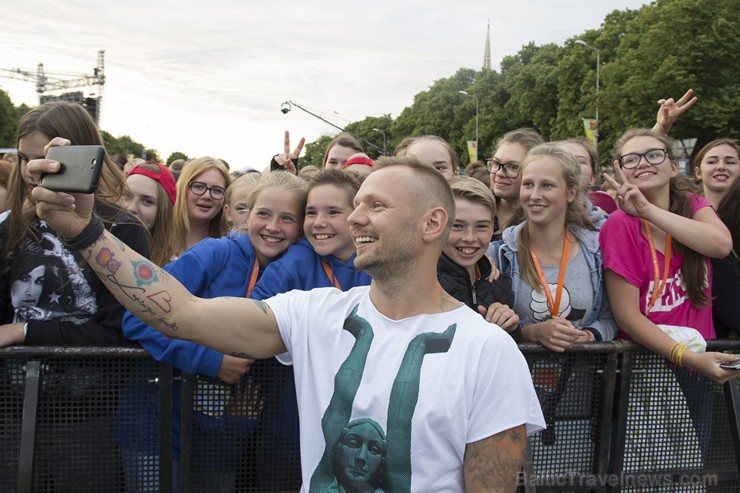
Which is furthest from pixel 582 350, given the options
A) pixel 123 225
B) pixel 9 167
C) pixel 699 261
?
pixel 9 167

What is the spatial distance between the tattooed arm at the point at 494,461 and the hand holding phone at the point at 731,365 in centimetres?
147

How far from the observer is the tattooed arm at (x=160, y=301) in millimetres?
2250

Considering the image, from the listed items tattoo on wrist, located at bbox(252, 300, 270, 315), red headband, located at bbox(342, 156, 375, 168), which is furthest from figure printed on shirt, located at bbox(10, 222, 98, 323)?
red headband, located at bbox(342, 156, 375, 168)

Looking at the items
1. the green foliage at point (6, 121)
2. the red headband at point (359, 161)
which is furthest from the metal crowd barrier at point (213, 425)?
the green foliage at point (6, 121)

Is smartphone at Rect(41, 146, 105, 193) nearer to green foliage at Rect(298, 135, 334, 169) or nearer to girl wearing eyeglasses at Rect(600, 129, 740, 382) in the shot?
girl wearing eyeglasses at Rect(600, 129, 740, 382)

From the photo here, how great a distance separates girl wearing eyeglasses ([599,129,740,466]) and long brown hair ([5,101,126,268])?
253 cm

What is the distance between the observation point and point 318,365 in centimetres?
252

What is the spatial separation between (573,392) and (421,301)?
1.19m

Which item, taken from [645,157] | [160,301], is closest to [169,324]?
[160,301]

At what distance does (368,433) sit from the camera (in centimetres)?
235

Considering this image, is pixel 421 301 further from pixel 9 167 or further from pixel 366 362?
pixel 9 167

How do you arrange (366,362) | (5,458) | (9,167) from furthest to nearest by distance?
(9,167) < (5,458) < (366,362)

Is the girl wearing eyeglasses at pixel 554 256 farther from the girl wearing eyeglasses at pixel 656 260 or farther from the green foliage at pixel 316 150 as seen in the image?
the green foliage at pixel 316 150

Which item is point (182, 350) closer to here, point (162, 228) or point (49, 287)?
point (49, 287)
